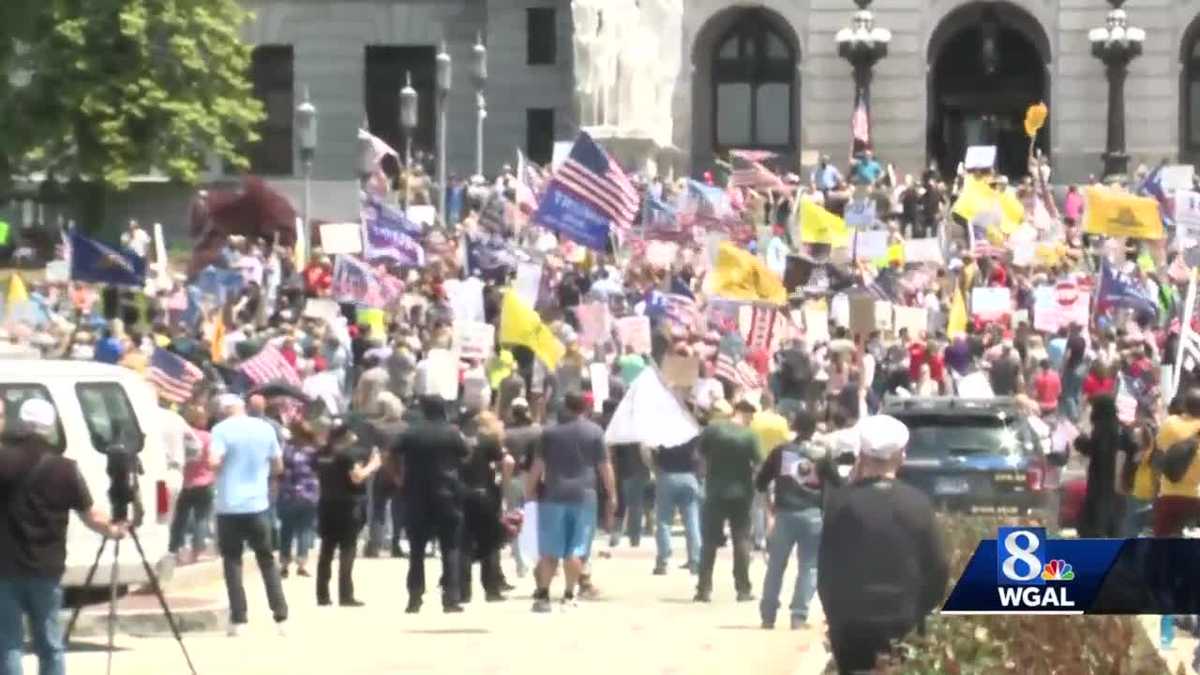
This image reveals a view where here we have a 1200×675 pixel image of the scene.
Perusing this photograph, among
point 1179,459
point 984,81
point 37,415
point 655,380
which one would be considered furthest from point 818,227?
point 984,81

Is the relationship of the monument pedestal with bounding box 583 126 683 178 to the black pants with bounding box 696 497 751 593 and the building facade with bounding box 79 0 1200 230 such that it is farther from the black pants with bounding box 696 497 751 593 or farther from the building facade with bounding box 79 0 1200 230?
the black pants with bounding box 696 497 751 593

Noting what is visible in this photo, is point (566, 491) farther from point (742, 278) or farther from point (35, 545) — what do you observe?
point (742, 278)

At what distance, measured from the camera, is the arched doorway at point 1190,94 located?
6525 cm

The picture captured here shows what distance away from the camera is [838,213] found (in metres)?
51.2

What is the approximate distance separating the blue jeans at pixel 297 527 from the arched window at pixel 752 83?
1479 inches

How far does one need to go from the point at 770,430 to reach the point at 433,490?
12.4 ft

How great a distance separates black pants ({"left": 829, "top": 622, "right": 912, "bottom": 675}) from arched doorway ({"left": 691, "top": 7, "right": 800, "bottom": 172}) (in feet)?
168

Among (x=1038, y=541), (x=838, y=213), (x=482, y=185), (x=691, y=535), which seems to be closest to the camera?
(x=1038, y=541)

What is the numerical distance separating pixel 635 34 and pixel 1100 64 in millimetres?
9298

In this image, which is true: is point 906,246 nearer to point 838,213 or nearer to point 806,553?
point 838,213

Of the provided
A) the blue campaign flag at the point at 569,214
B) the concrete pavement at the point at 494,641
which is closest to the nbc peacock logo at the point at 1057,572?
the concrete pavement at the point at 494,641

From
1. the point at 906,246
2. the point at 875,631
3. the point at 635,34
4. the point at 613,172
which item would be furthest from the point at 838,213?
the point at 875,631

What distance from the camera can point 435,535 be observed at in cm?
2633

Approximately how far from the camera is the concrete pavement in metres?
→ 22.2
